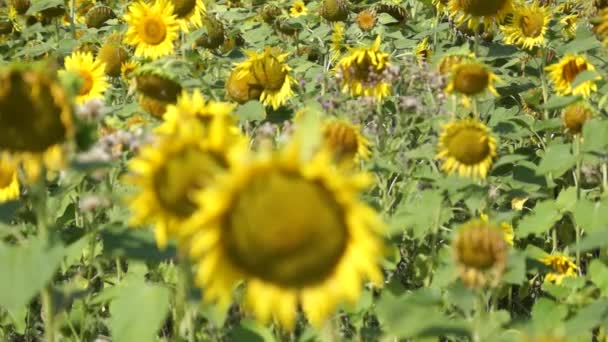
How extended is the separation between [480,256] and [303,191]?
2.01 ft

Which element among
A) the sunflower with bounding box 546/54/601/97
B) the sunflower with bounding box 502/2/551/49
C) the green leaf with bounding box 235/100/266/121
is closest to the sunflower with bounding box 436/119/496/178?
the green leaf with bounding box 235/100/266/121

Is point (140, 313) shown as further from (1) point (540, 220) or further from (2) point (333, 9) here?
(2) point (333, 9)

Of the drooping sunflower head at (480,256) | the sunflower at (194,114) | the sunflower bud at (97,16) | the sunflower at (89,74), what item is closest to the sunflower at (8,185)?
the sunflower at (89,74)

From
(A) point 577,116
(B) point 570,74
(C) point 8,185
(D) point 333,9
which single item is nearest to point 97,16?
(D) point 333,9

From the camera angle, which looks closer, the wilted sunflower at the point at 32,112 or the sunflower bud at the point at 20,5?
the wilted sunflower at the point at 32,112

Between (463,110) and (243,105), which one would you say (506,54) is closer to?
(463,110)

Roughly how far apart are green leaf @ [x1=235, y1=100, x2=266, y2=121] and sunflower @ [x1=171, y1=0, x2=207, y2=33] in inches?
Result: 33.4

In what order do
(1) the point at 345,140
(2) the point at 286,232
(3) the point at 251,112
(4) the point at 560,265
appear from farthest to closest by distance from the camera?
(3) the point at 251,112 → (4) the point at 560,265 → (1) the point at 345,140 → (2) the point at 286,232

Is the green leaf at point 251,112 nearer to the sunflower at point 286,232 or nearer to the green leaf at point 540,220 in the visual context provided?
the green leaf at point 540,220

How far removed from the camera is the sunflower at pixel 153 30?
12.4ft

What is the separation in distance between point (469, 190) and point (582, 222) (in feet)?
1.43

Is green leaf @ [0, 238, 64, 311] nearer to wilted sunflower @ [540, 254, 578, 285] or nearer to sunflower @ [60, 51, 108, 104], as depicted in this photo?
wilted sunflower @ [540, 254, 578, 285]

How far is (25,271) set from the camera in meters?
1.46

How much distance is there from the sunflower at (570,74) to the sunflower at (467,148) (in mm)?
931
